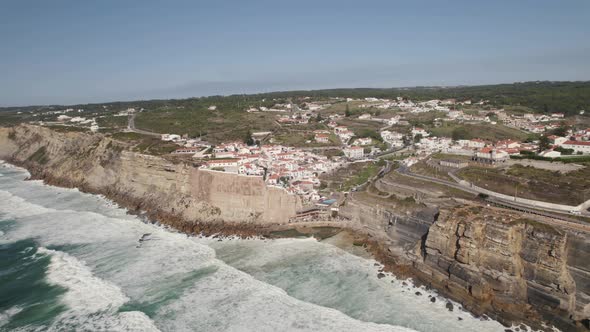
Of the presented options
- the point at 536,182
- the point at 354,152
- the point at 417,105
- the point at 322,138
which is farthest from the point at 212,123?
the point at 536,182

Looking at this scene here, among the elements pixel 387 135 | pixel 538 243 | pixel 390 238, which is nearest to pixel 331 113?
pixel 387 135

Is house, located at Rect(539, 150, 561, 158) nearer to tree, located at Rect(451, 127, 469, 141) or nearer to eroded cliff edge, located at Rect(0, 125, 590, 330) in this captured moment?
tree, located at Rect(451, 127, 469, 141)

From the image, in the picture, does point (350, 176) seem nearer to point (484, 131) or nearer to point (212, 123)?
point (484, 131)

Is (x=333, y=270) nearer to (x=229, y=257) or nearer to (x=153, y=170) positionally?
(x=229, y=257)

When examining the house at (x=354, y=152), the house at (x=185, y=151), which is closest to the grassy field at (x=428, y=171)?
the house at (x=354, y=152)

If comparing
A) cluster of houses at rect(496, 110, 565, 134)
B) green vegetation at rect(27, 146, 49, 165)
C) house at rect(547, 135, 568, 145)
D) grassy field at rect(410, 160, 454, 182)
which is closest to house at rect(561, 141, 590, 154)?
house at rect(547, 135, 568, 145)

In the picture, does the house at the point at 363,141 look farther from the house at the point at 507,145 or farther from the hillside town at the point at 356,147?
the house at the point at 507,145
